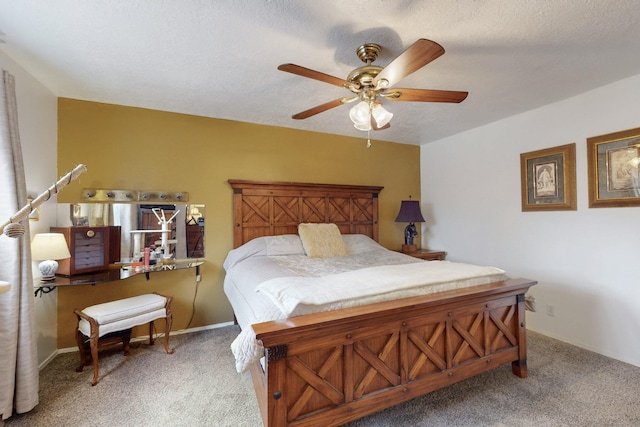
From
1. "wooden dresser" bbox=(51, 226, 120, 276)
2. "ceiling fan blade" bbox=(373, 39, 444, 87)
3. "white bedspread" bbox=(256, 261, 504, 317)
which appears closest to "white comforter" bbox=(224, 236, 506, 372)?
"white bedspread" bbox=(256, 261, 504, 317)

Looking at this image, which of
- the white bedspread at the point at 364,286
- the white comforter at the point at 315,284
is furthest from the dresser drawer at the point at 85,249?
the white bedspread at the point at 364,286

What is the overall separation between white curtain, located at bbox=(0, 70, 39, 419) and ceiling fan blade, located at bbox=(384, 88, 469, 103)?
2392mm

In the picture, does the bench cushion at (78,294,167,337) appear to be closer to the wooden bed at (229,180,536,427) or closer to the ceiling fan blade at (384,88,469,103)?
the wooden bed at (229,180,536,427)

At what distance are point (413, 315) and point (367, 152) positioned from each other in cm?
285

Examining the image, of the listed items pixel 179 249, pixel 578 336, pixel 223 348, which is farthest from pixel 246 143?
pixel 578 336

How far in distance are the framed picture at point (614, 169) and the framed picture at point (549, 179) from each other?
0.15 m

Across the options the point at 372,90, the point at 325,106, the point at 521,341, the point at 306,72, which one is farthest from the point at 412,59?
the point at 521,341

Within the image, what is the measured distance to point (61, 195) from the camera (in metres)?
2.68

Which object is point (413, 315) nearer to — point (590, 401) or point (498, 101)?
point (590, 401)

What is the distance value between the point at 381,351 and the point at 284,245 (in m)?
1.74

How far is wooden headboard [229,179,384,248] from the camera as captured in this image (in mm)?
3312

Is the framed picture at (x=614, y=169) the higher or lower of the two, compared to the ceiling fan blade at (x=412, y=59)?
lower

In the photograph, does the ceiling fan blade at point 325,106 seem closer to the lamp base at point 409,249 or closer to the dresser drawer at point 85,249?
the dresser drawer at point 85,249

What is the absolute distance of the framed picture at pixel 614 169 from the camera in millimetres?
2330
